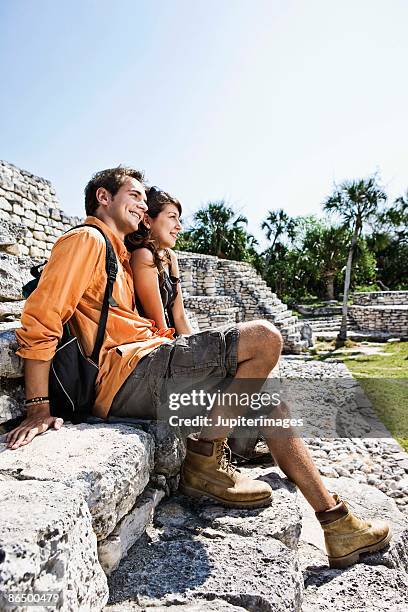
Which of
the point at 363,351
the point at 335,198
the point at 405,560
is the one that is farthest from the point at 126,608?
the point at 335,198

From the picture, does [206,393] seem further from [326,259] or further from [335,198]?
[326,259]

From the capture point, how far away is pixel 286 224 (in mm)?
34531

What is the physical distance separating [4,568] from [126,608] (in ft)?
1.98

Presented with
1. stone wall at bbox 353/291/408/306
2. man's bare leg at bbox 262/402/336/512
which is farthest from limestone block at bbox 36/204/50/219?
stone wall at bbox 353/291/408/306

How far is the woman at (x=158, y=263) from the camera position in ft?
8.00

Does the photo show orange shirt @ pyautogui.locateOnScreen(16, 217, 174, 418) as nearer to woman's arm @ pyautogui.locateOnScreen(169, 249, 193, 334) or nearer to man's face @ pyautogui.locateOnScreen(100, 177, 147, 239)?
man's face @ pyautogui.locateOnScreen(100, 177, 147, 239)

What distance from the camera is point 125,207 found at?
2398 millimetres

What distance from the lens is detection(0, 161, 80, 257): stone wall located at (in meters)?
7.06

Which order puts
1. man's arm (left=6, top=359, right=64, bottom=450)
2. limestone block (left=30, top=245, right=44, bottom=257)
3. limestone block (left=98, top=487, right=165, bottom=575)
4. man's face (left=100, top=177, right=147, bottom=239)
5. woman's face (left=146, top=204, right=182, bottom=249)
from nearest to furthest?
limestone block (left=98, top=487, right=165, bottom=575) < man's arm (left=6, top=359, right=64, bottom=450) < man's face (left=100, top=177, right=147, bottom=239) < woman's face (left=146, top=204, right=182, bottom=249) < limestone block (left=30, top=245, right=44, bottom=257)

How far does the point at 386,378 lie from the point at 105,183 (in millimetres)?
8124

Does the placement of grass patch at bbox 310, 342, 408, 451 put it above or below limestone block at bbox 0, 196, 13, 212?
below

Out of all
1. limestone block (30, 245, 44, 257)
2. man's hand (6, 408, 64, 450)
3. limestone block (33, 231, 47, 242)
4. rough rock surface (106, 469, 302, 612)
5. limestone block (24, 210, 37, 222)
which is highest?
limestone block (24, 210, 37, 222)

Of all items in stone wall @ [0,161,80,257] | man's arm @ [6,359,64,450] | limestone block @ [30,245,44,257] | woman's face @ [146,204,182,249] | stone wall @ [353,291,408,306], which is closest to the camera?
man's arm @ [6,359,64,450]

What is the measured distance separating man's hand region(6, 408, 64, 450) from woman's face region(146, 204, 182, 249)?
1.26 meters
